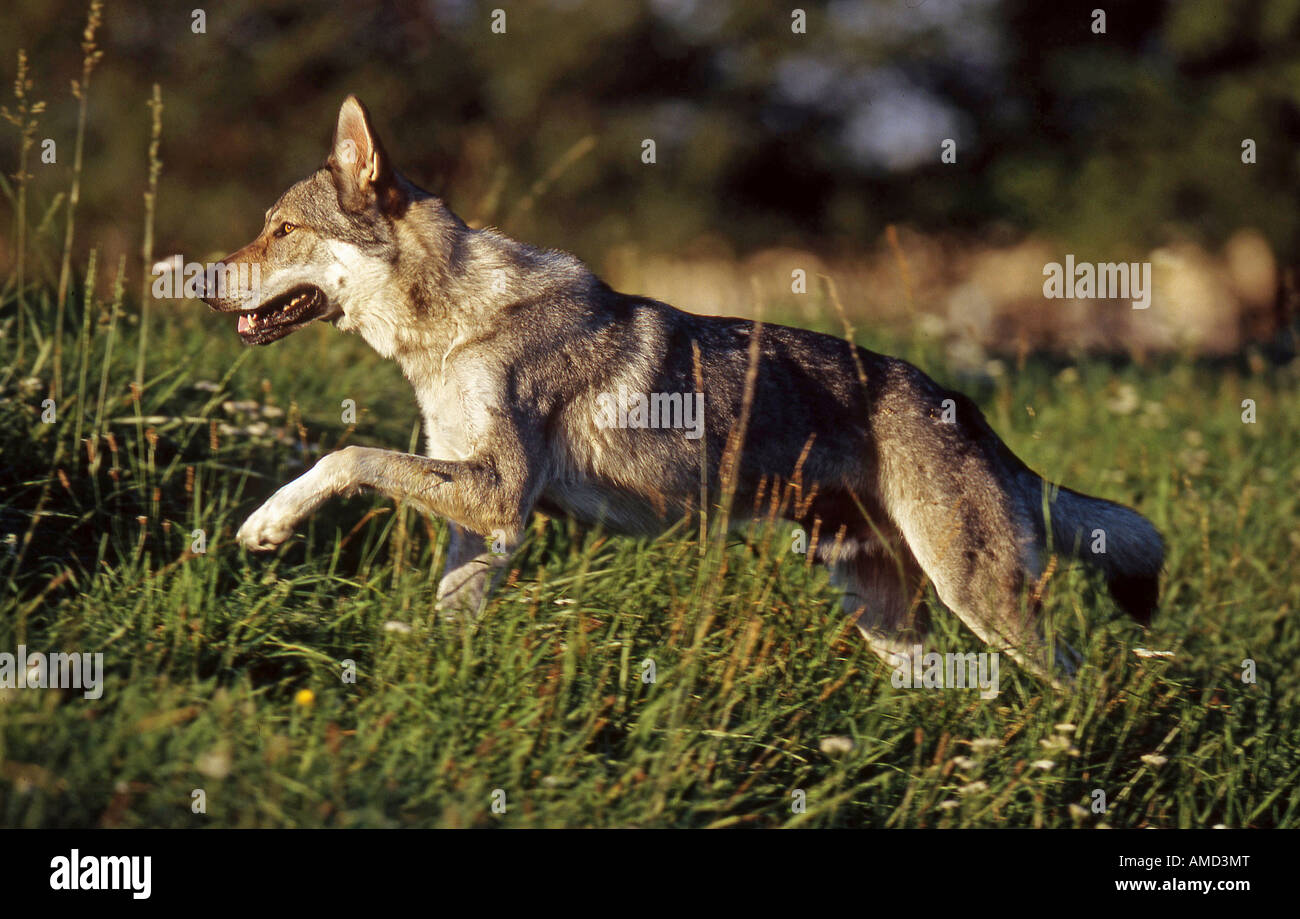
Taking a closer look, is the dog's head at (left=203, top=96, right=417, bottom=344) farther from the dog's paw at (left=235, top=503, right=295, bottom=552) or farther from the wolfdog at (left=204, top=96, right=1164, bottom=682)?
the dog's paw at (left=235, top=503, right=295, bottom=552)

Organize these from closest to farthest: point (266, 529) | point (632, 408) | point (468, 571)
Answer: point (266, 529) → point (468, 571) → point (632, 408)

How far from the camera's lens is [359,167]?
4.63m

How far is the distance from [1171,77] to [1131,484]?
12224mm

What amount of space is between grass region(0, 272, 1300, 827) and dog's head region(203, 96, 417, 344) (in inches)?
28.0

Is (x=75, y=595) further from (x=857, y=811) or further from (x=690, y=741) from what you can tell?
(x=857, y=811)

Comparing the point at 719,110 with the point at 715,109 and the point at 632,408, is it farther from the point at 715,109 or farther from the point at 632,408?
the point at 632,408

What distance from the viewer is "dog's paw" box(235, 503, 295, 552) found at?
4.06 metres

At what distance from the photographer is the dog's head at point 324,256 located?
14.9ft

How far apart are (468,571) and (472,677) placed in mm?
777

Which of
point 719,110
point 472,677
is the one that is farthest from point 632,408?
point 719,110

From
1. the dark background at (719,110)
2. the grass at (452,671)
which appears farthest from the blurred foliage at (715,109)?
the grass at (452,671)

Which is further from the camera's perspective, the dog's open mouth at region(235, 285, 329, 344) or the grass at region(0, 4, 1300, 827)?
the dog's open mouth at region(235, 285, 329, 344)

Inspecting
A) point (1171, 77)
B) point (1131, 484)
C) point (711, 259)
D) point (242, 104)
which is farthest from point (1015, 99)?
point (1131, 484)

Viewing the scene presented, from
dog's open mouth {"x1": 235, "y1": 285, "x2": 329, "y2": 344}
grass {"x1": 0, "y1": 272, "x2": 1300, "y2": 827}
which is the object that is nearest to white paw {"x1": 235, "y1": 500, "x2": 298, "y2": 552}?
grass {"x1": 0, "y1": 272, "x2": 1300, "y2": 827}
